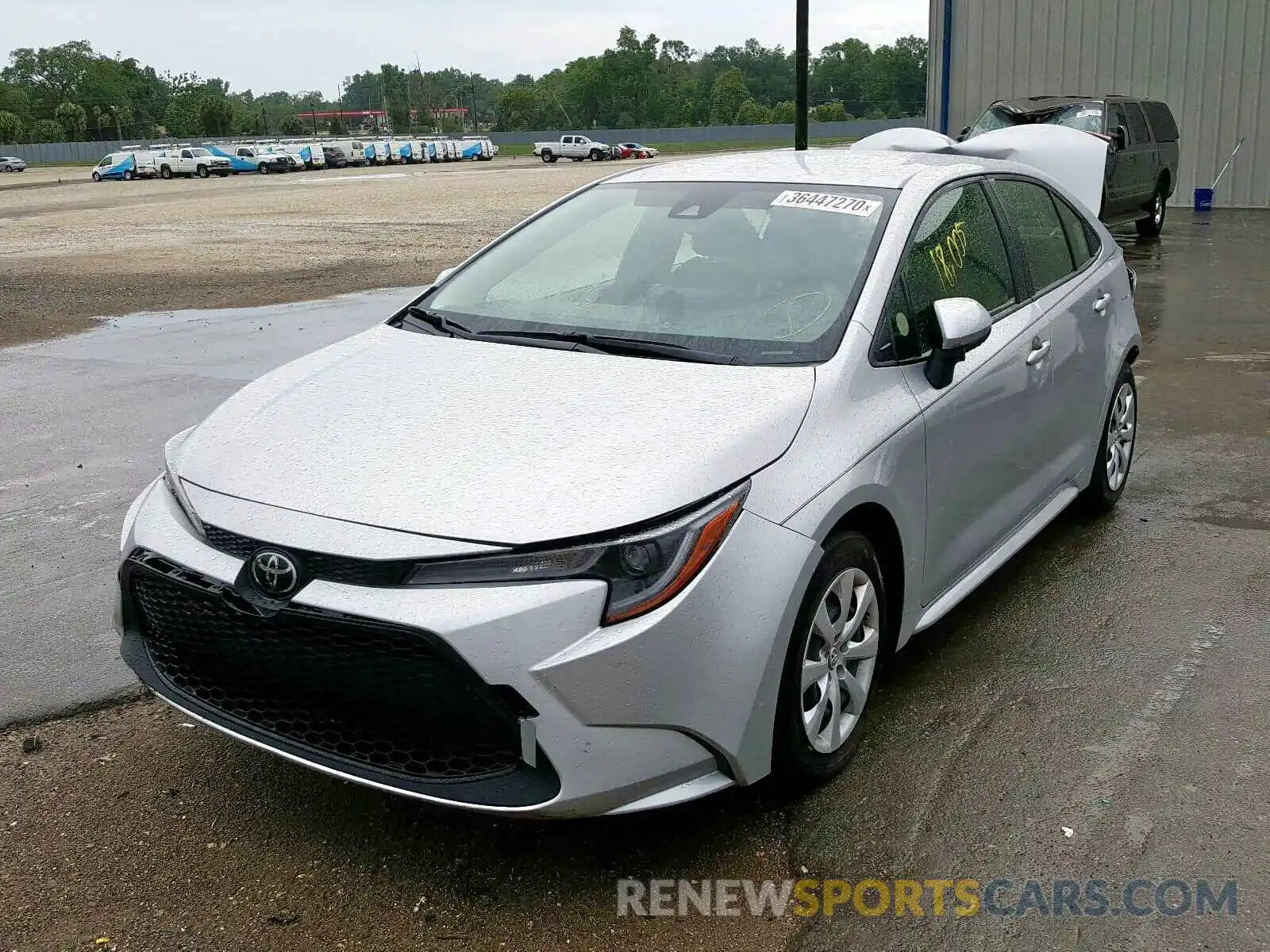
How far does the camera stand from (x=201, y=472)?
316 cm

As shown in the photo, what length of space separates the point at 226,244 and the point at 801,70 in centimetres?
1114

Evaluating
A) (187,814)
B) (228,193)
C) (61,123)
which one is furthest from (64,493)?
(61,123)

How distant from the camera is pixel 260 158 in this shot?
6375cm

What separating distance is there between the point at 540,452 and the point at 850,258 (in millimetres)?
1339

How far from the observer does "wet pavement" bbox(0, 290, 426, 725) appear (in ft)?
14.0

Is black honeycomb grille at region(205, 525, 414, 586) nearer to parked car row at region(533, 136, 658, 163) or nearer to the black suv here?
the black suv

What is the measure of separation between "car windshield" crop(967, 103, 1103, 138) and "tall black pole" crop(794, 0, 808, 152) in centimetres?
325

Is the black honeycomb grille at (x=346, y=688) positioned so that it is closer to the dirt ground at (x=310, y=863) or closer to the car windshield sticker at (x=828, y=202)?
the dirt ground at (x=310, y=863)

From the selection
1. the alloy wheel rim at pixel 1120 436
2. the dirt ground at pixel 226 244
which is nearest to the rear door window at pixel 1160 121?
the dirt ground at pixel 226 244

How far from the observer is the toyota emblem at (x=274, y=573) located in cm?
276

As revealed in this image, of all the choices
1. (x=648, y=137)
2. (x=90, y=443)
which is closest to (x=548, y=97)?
(x=648, y=137)

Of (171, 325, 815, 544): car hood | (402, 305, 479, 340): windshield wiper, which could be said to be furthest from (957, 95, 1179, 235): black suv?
(171, 325, 815, 544): car hood

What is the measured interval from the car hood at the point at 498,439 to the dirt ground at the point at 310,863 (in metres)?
0.88
